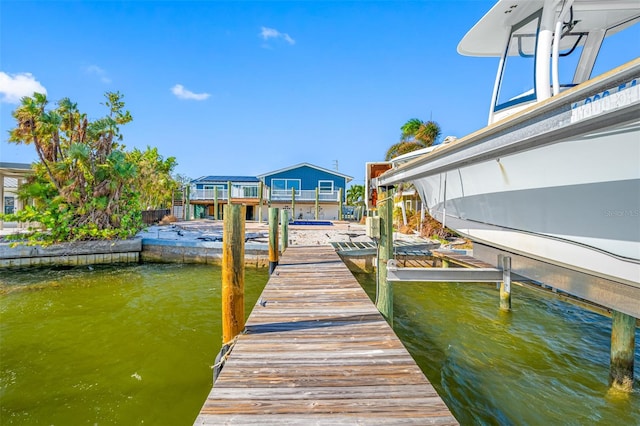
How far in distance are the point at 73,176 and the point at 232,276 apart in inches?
524

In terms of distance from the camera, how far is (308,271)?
6285 mm

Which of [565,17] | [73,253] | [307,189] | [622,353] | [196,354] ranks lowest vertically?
[196,354]

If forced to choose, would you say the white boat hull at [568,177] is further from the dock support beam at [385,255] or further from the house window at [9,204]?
the house window at [9,204]

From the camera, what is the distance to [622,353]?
12.9 ft

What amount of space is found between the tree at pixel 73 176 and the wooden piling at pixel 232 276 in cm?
1173

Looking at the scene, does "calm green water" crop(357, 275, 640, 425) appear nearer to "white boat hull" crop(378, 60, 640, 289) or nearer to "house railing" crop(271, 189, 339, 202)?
"white boat hull" crop(378, 60, 640, 289)

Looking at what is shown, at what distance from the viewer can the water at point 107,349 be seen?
145 inches

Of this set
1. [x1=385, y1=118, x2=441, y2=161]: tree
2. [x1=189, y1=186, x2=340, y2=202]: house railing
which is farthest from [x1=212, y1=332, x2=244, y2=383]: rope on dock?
[x1=189, y1=186, x2=340, y2=202]: house railing

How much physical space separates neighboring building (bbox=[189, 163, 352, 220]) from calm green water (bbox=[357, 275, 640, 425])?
2010 cm

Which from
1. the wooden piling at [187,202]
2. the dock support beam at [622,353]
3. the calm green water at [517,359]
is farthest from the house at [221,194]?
the dock support beam at [622,353]

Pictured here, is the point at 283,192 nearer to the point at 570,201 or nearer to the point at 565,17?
the point at 565,17

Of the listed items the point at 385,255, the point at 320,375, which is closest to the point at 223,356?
the point at 320,375

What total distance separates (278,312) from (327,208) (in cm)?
2545

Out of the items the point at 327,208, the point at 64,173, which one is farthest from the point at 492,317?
the point at 327,208
